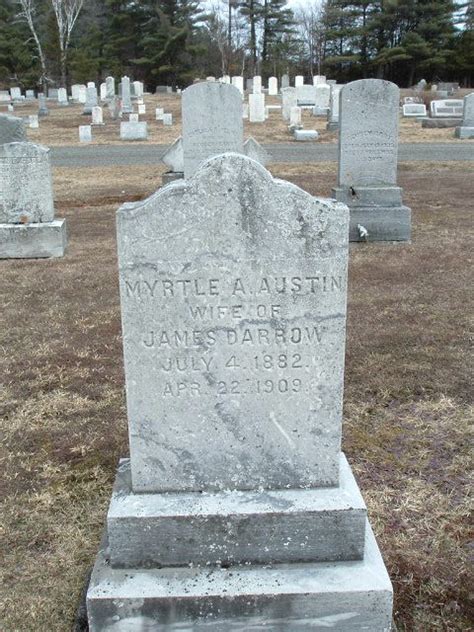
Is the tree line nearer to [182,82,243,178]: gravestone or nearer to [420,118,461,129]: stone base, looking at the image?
[420,118,461,129]: stone base

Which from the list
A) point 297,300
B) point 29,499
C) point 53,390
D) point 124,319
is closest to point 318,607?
point 297,300

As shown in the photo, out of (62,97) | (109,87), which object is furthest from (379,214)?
(62,97)

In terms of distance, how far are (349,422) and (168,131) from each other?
24844mm

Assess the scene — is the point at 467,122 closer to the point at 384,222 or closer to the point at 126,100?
the point at 384,222

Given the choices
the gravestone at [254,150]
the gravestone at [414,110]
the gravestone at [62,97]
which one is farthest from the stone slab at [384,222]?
the gravestone at [62,97]

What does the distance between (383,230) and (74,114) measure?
29447mm

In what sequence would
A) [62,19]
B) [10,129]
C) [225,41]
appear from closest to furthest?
[10,129], [62,19], [225,41]

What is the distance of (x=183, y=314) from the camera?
2596 mm

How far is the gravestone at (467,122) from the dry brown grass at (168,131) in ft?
1.13

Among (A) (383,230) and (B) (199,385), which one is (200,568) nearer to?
(B) (199,385)

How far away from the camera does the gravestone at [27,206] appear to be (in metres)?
8.51

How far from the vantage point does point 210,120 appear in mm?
10453

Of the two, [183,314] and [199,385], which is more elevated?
[183,314]

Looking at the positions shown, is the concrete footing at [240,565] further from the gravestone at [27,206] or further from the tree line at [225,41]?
the tree line at [225,41]
